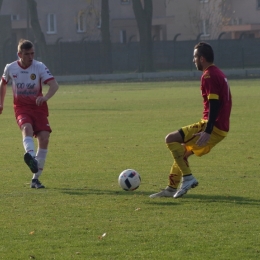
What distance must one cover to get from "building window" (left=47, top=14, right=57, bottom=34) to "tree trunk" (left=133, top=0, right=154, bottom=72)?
18653 mm

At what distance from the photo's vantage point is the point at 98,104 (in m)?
27.3

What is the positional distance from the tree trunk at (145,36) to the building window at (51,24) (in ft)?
61.2

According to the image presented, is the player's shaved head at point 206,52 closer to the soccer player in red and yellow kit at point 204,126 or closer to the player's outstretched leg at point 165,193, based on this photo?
the soccer player in red and yellow kit at point 204,126

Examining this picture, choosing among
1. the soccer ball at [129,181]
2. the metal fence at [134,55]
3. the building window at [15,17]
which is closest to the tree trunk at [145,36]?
the metal fence at [134,55]

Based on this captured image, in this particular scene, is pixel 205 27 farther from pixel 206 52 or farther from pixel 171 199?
pixel 206 52

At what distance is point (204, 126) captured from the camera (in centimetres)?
858

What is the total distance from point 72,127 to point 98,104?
8255 mm

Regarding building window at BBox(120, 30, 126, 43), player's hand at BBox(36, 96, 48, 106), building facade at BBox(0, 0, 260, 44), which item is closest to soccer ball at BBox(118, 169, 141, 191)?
player's hand at BBox(36, 96, 48, 106)

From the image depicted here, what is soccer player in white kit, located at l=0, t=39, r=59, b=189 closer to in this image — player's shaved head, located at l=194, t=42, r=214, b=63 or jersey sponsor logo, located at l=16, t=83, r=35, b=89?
jersey sponsor logo, located at l=16, t=83, r=35, b=89

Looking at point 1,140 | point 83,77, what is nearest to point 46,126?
point 1,140

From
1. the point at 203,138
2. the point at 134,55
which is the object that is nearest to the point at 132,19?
the point at 134,55

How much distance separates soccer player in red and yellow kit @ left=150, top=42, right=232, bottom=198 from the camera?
8359mm

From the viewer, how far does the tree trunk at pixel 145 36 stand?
5344cm

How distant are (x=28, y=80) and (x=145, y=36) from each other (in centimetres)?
4399
